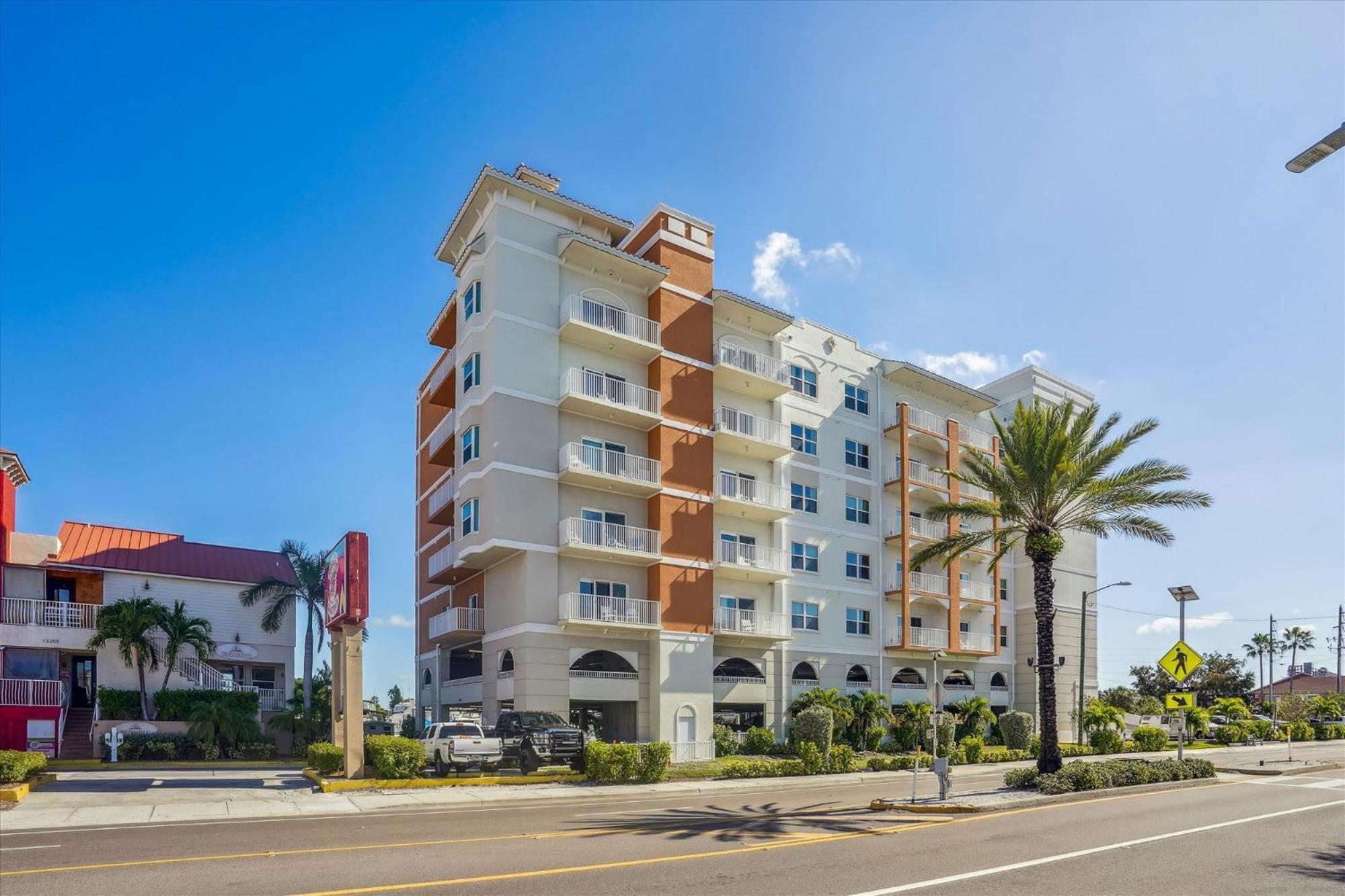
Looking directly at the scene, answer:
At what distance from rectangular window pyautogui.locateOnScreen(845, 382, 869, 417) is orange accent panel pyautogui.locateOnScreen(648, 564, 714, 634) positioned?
45.4 feet

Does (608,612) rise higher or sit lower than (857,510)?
lower

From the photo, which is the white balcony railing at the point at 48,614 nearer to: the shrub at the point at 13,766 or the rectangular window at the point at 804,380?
the shrub at the point at 13,766

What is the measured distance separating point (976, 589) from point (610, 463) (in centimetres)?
2529

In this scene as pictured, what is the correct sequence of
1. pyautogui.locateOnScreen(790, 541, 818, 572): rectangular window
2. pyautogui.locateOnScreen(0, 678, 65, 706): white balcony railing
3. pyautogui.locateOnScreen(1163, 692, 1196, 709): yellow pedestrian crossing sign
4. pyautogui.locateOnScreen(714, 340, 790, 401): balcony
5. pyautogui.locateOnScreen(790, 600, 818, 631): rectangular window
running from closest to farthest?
pyautogui.locateOnScreen(1163, 692, 1196, 709): yellow pedestrian crossing sign, pyautogui.locateOnScreen(0, 678, 65, 706): white balcony railing, pyautogui.locateOnScreen(714, 340, 790, 401): balcony, pyautogui.locateOnScreen(790, 600, 818, 631): rectangular window, pyautogui.locateOnScreen(790, 541, 818, 572): rectangular window

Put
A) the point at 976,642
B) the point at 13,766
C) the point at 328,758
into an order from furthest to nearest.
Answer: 1. the point at 976,642
2. the point at 328,758
3. the point at 13,766

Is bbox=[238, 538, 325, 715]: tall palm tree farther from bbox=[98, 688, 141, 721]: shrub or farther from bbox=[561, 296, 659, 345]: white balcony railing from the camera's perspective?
bbox=[561, 296, 659, 345]: white balcony railing

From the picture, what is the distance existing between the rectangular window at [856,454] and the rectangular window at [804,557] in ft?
17.0

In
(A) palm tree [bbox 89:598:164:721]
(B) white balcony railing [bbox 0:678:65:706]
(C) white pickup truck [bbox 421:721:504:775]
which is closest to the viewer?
(C) white pickup truck [bbox 421:721:504:775]

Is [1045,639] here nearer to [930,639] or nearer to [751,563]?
[751,563]

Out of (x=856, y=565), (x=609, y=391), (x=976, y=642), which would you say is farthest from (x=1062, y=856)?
(x=976, y=642)

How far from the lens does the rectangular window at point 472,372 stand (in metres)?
36.6

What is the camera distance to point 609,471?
36.5 metres

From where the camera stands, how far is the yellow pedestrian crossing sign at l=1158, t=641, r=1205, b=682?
2786 cm

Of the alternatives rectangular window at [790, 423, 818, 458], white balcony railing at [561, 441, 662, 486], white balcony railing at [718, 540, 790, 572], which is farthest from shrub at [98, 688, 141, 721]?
rectangular window at [790, 423, 818, 458]
